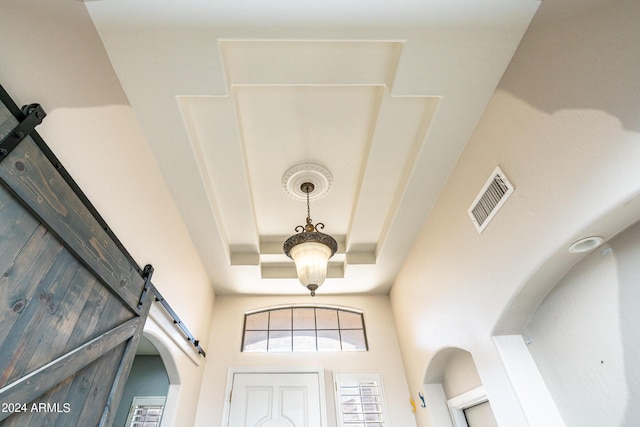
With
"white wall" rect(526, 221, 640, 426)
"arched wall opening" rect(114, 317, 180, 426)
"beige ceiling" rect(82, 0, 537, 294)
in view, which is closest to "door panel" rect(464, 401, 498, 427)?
"white wall" rect(526, 221, 640, 426)

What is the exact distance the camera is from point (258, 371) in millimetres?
3285

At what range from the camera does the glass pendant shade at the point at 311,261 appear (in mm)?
2221

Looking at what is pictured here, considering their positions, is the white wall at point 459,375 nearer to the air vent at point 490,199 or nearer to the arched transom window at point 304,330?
the arched transom window at point 304,330

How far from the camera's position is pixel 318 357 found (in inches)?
135

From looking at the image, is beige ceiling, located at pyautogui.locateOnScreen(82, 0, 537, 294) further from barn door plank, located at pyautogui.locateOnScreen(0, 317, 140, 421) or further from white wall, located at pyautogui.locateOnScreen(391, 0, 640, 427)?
barn door plank, located at pyautogui.locateOnScreen(0, 317, 140, 421)

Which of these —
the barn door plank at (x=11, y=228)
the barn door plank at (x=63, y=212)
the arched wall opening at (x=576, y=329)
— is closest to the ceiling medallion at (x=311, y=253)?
the barn door plank at (x=63, y=212)

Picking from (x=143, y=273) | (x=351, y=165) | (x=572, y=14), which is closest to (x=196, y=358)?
(x=143, y=273)

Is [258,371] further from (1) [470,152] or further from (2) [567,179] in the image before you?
(2) [567,179]

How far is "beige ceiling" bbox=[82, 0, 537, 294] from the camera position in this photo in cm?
145

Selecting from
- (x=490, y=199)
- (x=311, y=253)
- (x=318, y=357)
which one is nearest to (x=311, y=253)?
(x=311, y=253)

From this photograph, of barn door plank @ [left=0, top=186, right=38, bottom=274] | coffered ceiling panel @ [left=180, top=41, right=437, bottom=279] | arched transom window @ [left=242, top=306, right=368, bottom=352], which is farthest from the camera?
arched transom window @ [left=242, top=306, right=368, bottom=352]

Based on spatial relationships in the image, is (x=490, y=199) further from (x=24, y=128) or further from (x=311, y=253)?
(x=24, y=128)

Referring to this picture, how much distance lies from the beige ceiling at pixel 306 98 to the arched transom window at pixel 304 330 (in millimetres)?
1081

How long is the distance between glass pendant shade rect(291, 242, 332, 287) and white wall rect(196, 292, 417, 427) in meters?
1.64
